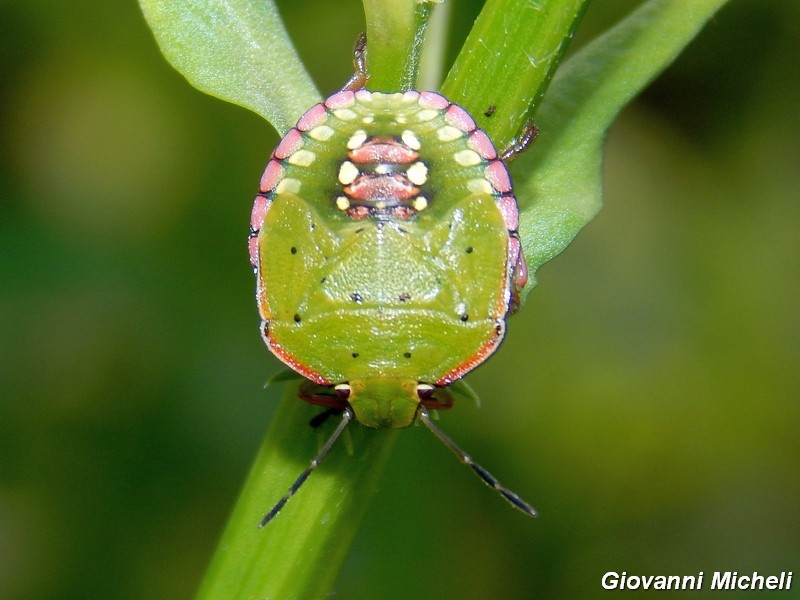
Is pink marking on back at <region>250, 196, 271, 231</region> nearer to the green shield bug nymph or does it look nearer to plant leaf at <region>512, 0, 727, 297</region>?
the green shield bug nymph

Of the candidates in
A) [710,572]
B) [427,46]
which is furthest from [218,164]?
[710,572]

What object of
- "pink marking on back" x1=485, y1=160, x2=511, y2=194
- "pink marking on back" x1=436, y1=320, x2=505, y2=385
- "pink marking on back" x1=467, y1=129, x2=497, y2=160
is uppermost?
"pink marking on back" x1=467, y1=129, x2=497, y2=160

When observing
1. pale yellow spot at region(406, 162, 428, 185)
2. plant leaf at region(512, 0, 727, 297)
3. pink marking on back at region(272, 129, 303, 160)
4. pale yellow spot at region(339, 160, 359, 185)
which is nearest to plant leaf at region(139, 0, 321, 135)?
pink marking on back at region(272, 129, 303, 160)

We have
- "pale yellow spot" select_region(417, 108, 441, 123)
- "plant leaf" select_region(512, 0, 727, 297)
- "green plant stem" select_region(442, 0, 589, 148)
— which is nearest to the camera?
"green plant stem" select_region(442, 0, 589, 148)

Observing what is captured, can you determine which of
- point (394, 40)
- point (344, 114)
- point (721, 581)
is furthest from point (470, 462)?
point (721, 581)

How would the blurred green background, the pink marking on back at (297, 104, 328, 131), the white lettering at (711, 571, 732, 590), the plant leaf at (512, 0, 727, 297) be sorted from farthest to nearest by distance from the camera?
the white lettering at (711, 571, 732, 590) → the blurred green background → the plant leaf at (512, 0, 727, 297) → the pink marking on back at (297, 104, 328, 131)

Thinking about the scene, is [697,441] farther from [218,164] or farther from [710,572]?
[218,164]

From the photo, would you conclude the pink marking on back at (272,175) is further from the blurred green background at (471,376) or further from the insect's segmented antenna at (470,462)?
the blurred green background at (471,376)

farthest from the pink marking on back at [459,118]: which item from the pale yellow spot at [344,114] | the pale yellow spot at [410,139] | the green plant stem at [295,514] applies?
the green plant stem at [295,514]
